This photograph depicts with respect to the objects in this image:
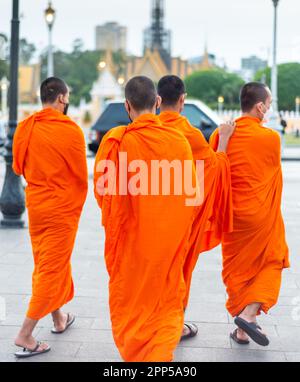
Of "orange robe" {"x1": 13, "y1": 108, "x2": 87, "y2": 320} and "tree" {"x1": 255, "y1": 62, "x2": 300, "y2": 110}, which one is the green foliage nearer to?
"tree" {"x1": 255, "y1": 62, "x2": 300, "y2": 110}

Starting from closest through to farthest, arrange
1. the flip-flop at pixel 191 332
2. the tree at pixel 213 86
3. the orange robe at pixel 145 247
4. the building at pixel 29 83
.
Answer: the orange robe at pixel 145 247 < the flip-flop at pixel 191 332 < the tree at pixel 213 86 < the building at pixel 29 83

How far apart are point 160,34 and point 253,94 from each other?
341 ft

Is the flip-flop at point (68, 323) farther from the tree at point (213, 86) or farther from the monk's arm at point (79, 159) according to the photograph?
the tree at point (213, 86)

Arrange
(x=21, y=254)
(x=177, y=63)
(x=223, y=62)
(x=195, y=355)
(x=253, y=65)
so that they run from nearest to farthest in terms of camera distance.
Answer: (x=195, y=355) → (x=21, y=254) → (x=177, y=63) → (x=223, y=62) → (x=253, y=65)

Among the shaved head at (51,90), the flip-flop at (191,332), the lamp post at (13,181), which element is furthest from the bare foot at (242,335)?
the lamp post at (13,181)

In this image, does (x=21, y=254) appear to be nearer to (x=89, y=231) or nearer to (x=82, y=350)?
(x=89, y=231)

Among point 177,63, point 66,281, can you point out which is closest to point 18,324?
point 66,281

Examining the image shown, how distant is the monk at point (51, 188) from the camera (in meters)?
4.46

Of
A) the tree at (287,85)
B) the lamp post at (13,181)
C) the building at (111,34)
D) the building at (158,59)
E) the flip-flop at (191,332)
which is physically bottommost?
the flip-flop at (191,332)

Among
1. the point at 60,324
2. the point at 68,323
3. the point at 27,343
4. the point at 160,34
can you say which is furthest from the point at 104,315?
the point at 160,34

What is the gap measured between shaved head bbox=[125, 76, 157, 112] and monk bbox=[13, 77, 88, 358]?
29.3 inches

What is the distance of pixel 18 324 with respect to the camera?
493 centimetres

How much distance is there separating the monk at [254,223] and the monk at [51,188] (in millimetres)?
1007
